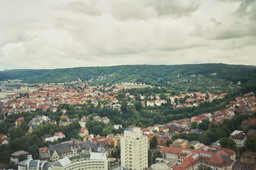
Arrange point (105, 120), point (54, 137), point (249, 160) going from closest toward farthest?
point (249, 160) < point (54, 137) < point (105, 120)

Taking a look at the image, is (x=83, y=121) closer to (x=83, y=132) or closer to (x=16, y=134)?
(x=83, y=132)

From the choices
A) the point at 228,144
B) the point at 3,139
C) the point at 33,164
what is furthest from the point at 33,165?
the point at 228,144

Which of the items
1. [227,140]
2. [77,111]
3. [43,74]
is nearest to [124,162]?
[227,140]

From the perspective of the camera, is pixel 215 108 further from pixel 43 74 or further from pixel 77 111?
pixel 43 74

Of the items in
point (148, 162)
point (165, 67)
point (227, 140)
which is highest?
point (165, 67)

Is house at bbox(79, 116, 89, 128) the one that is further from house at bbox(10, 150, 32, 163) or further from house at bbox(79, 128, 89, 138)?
house at bbox(10, 150, 32, 163)

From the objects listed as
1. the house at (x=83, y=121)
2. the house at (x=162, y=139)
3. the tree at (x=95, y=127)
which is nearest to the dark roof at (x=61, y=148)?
the tree at (x=95, y=127)
